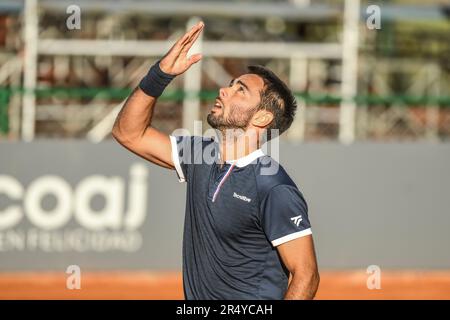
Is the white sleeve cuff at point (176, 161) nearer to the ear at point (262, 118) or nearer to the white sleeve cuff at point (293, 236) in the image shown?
the ear at point (262, 118)

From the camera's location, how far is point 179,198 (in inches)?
525

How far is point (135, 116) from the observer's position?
219 inches

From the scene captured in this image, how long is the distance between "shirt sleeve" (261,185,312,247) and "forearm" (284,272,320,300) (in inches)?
8.7

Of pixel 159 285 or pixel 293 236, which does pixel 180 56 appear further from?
pixel 159 285

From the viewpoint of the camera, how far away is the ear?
212 inches

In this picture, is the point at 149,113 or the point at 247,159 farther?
the point at 149,113

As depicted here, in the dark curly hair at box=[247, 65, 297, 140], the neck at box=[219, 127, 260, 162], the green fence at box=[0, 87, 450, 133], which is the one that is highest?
the green fence at box=[0, 87, 450, 133]

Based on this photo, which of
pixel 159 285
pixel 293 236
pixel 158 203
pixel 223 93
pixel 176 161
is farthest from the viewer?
pixel 158 203

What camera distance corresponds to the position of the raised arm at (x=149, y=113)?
17.4 ft

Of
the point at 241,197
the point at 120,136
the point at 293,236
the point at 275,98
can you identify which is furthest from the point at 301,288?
the point at 120,136

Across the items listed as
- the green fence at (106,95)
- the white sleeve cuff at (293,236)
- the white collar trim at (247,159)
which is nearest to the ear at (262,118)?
the white collar trim at (247,159)

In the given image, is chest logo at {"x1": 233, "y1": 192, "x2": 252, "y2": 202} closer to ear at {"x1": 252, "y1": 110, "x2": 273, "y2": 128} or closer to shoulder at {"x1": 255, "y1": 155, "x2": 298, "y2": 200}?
shoulder at {"x1": 255, "y1": 155, "x2": 298, "y2": 200}

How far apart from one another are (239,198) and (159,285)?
26.4 ft

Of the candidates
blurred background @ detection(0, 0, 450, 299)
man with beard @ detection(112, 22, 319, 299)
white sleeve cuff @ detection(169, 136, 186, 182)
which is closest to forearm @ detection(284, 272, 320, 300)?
man with beard @ detection(112, 22, 319, 299)
